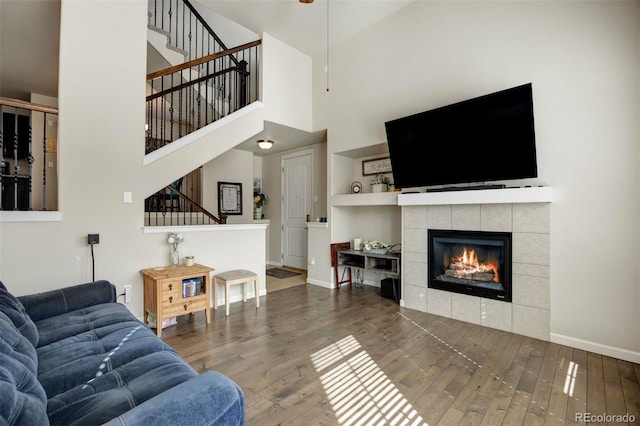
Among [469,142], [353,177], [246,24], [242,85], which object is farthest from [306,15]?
[469,142]

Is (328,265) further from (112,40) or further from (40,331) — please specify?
(112,40)

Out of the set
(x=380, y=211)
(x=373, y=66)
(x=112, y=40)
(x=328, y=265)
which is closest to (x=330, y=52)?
(x=373, y=66)

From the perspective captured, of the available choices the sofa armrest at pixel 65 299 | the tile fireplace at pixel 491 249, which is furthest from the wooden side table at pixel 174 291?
the tile fireplace at pixel 491 249

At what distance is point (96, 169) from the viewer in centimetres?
296

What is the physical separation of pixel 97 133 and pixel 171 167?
74 cm

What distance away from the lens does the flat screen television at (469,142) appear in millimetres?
2816

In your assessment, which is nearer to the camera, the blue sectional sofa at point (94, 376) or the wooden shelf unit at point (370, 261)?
the blue sectional sofa at point (94, 376)

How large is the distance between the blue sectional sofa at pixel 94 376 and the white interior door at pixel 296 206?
13.7 feet

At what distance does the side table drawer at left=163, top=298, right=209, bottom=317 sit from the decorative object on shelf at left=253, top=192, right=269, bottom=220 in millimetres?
3558

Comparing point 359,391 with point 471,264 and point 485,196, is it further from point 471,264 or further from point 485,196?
point 485,196

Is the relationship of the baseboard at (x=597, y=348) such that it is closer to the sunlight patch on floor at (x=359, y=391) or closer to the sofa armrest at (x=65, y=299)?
the sunlight patch on floor at (x=359, y=391)

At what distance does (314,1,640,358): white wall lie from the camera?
247cm

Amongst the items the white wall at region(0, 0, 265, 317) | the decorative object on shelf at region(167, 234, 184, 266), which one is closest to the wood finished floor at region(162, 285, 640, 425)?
the decorative object on shelf at region(167, 234, 184, 266)

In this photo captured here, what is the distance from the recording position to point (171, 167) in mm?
3439
